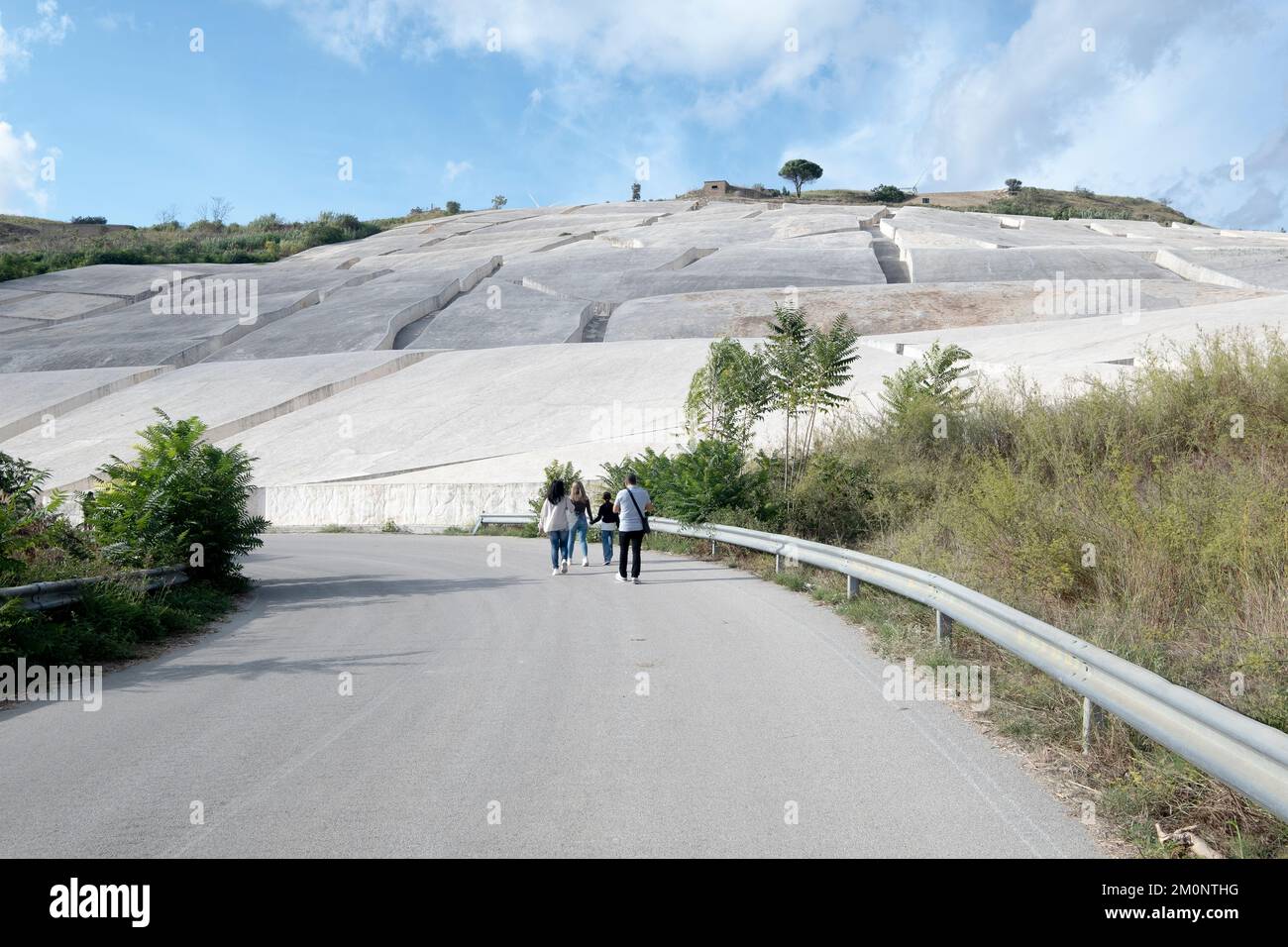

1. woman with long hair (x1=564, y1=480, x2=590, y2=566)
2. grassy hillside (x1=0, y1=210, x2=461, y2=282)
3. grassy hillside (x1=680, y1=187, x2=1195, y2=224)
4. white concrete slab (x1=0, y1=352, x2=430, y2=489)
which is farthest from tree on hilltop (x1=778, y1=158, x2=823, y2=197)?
woman with long hair (x1=564, y1=480, x2=590, y2=566)

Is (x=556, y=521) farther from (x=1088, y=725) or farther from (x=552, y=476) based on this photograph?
(x=1088, y=725)

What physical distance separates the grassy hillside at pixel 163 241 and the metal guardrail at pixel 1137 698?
287ft

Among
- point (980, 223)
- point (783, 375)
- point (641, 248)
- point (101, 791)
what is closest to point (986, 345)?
point (783, 375)

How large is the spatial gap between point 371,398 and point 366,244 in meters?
64.2

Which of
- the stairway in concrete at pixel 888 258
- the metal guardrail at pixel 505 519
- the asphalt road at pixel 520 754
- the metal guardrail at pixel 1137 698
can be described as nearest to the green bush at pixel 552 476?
the metal guardrail at pixel 505 519

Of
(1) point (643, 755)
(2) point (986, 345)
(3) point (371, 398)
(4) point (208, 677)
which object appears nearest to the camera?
(1) point (643, 755)

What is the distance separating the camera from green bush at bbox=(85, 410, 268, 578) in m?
12.9

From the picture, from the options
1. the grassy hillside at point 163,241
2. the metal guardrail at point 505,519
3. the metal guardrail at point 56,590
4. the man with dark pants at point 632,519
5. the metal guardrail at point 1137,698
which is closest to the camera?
the metal guardrail at point 1137,698

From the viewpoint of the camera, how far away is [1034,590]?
8.61 meters

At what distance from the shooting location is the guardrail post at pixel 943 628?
8305 mm

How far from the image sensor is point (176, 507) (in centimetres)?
1320

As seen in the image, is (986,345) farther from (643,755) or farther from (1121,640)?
(643,755)

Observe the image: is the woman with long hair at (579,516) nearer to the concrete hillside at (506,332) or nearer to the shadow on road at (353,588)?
the shadow on road at (353,588)
